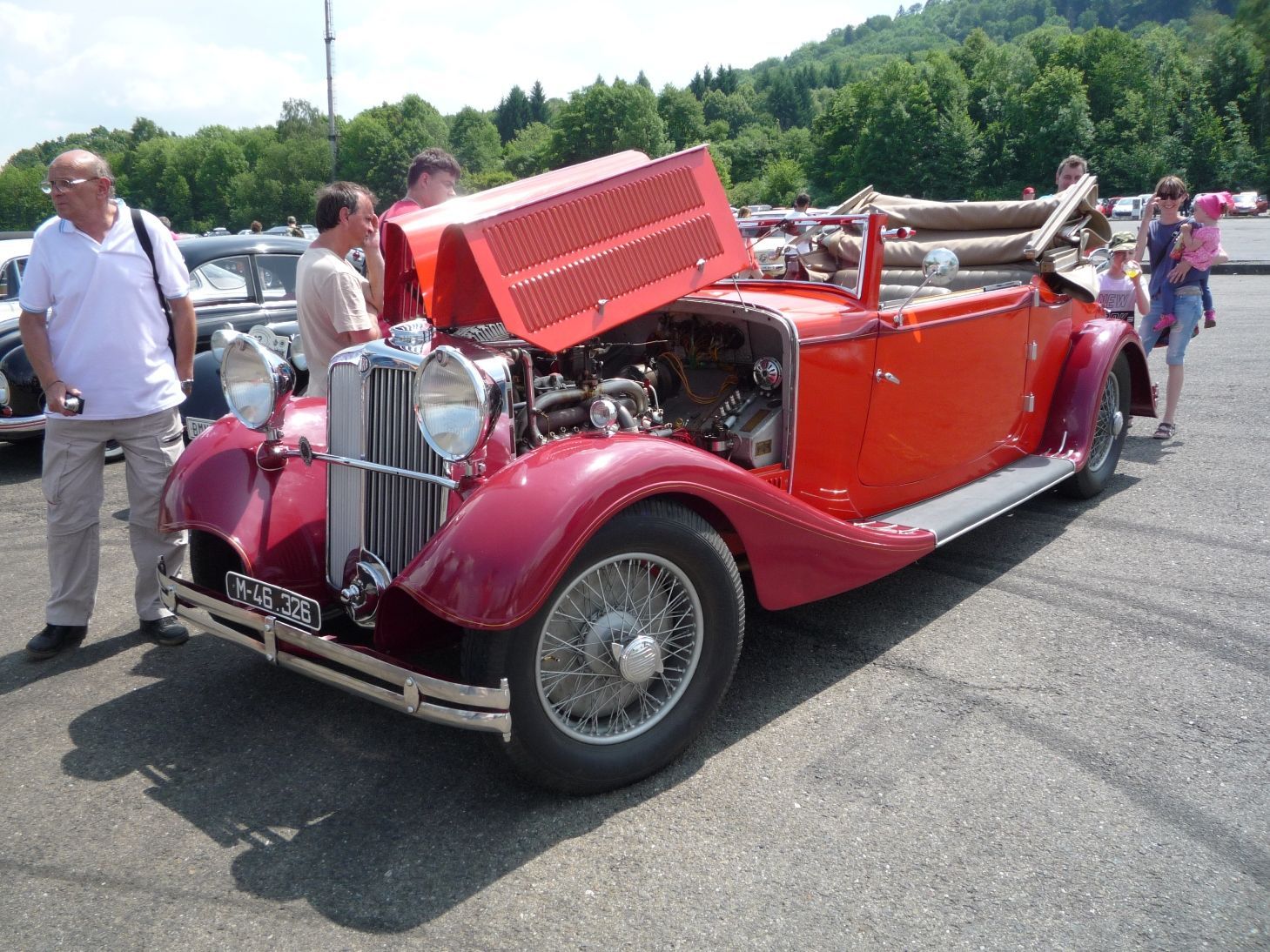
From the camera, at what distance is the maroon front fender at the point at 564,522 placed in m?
2.51

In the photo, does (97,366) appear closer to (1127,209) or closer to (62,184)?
(62,184)

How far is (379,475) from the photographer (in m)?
3.16

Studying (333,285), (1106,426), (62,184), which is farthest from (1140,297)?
(62,184)

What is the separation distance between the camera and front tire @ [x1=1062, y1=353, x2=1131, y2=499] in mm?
5578

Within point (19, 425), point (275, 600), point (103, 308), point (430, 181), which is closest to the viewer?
point (275, 600)

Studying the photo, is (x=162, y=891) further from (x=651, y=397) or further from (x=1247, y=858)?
(x=1247, y=858)

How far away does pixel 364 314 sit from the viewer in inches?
173

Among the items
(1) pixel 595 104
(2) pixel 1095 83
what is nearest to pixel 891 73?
(2) pixel 1095 83

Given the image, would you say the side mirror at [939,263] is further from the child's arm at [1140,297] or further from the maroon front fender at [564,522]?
the child's arm at [1140,297]

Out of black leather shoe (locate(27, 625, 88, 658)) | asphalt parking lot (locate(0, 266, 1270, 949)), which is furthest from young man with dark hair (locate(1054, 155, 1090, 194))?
black leather shoe (locate(27, 625, 88, 658))

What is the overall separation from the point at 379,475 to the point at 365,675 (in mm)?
662

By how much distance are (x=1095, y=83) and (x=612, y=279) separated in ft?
276

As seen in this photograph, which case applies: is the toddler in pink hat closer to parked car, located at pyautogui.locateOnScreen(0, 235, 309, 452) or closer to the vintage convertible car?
the vintage convertible car

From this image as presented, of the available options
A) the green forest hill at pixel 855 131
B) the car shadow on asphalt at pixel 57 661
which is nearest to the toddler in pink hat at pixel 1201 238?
the car shadow on asphalt at pixel 57 661
